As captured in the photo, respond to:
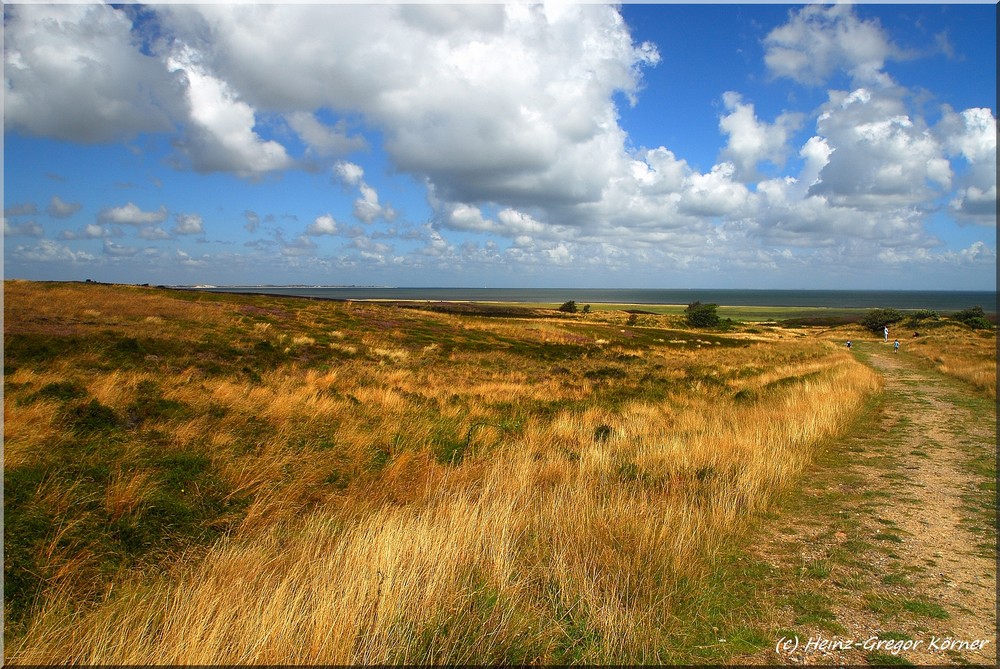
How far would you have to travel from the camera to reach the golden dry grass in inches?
134

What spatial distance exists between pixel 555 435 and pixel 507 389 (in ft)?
25.6

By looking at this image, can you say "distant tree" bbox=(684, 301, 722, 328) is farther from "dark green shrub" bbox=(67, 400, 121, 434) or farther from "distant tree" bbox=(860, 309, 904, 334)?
"dark green shrub" bbox=(67, 400, 121, 434)

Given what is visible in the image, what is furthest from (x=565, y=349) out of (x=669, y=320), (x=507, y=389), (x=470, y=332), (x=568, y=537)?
(x=669, y=320)

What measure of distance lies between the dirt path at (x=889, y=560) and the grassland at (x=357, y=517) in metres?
0.48

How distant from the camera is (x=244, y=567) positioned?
4129 mm

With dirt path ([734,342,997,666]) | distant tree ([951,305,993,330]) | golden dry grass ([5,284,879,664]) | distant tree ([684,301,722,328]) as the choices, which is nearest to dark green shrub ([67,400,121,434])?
golden dry grass ([5,284,879,664])

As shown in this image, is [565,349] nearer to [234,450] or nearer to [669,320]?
[234,450]

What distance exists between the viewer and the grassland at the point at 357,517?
345 centimetres

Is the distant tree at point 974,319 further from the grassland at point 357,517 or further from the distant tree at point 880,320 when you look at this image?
the grassland at point 357,517

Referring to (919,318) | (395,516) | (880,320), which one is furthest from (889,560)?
(880,320)

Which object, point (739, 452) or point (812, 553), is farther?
point (739, 452)

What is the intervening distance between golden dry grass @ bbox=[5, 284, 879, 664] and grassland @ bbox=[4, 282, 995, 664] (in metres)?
0.03

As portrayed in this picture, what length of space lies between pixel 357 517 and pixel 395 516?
2.97 ft

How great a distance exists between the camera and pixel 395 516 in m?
5.21
